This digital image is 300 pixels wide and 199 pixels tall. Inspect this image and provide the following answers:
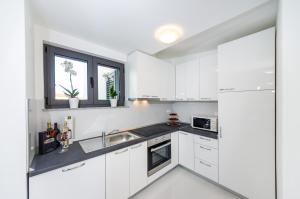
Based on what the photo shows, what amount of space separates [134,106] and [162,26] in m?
1.44

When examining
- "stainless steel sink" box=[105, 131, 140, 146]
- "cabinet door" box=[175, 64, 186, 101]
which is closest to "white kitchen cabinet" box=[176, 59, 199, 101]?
"cabinet door" box=[175, 64, 186, 101]

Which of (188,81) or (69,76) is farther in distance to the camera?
(188,81)

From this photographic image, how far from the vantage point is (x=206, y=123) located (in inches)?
84.4

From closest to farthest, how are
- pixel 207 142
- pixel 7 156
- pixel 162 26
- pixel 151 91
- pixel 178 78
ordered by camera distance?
1. pixel 7 156
2. pixel 162 26
3. pixel 207 142
4. pixel 151 91
5. pixel 178 78

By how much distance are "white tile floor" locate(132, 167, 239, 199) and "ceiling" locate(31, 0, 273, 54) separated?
2.26 m

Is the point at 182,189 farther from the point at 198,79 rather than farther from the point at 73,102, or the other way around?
the point at 73,102

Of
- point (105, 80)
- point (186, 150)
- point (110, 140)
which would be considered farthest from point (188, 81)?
point (110, 140)

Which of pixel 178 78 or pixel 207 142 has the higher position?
pixel 178 78

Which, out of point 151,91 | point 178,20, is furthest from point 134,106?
point 178,20

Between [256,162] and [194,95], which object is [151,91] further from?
[256,162]

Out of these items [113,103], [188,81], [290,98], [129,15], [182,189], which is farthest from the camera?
[188,81]

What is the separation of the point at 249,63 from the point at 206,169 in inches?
66.6

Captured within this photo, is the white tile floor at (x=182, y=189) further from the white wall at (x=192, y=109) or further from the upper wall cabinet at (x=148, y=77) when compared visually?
the upper wall cabinet at (x=148, y=77)

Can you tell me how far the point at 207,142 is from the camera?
6.33 feet
